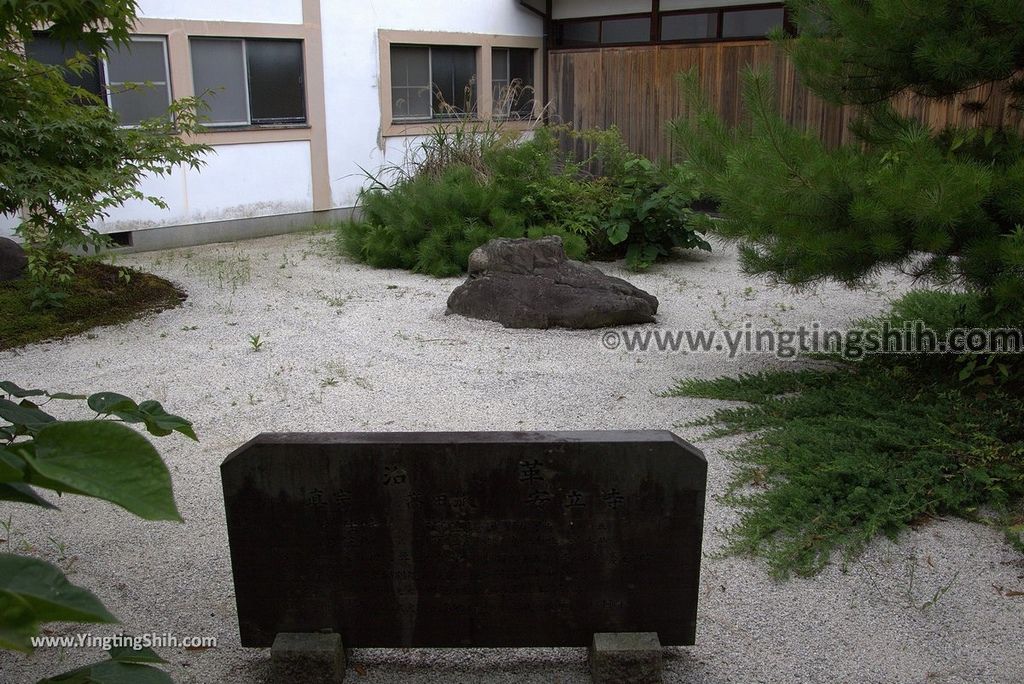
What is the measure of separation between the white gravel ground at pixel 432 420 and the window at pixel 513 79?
454 centimetres

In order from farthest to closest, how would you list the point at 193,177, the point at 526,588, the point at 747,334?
the point at 193,177 → the point at 747,334 → the point at 526,588

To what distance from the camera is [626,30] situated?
12469mm

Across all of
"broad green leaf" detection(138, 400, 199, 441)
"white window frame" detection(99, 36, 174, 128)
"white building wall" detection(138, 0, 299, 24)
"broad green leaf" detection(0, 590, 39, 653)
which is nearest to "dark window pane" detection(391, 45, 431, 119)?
"white building wall" detection(138, 0, 299, 24)

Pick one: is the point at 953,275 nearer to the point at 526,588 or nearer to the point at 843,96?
the point at 843,96

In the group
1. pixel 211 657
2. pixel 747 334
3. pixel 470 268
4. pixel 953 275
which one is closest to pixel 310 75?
pixel 470 268

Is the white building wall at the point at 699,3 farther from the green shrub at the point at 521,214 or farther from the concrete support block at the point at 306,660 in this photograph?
the concrete support block at the point at 306,660

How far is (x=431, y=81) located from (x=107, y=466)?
12.1m

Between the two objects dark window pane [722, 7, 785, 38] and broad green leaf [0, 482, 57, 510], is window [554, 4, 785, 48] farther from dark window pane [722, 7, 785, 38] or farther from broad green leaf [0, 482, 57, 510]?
broad green leaf [0, 482, 57, 510]

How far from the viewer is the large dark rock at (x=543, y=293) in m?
6.57

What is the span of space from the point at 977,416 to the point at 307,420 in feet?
10.8

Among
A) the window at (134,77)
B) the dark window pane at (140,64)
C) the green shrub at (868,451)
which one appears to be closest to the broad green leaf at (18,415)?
the green shrub at (868,451)

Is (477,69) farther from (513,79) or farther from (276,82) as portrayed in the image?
(276,82)

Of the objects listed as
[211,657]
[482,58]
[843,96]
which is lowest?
[211,657]

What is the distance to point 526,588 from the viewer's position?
266cm
